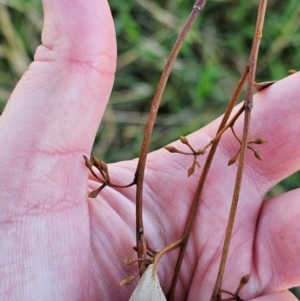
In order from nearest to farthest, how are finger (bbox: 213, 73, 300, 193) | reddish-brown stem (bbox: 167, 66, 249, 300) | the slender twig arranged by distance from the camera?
the slender twig
reddish-brown stem (bbox: 167, 66, 249, 300)
finger (bbox: 213, 73, 300, 193)

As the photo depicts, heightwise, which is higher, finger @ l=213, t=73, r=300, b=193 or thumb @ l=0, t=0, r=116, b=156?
thumb @ l=0, t=0, r=116, b=156

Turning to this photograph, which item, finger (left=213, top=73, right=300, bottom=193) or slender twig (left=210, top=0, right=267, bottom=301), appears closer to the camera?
slender twig (left=210, top=0, right=267, bottom=301)

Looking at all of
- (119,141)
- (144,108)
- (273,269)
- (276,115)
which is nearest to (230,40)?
(144,108)

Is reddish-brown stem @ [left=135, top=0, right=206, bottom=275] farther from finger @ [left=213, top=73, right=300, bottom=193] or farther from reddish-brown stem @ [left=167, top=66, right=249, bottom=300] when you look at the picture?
finger @ [left=213, top=73, right=300, bottom=193]

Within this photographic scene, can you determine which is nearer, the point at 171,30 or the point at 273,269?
the point at 273,269

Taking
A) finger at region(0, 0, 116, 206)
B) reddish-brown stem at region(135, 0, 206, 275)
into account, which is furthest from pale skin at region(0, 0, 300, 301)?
reddish-brown stem at region(135, 0, 206, 275)

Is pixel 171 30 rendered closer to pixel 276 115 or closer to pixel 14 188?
pixel 276 115

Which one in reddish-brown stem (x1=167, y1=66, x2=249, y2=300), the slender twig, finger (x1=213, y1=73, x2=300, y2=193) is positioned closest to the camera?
the slender twig
